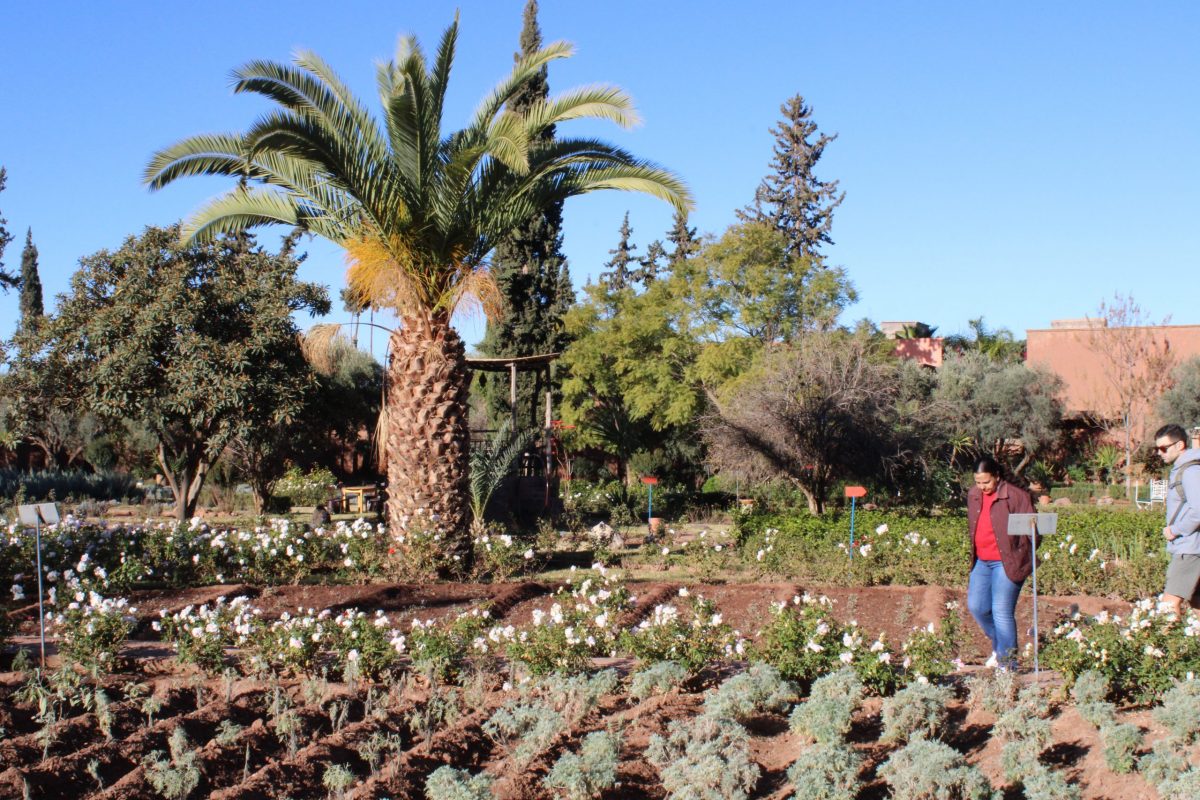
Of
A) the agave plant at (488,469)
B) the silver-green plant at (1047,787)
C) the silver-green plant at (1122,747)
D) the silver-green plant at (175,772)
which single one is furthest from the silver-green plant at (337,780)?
the agave plant at (488,469)

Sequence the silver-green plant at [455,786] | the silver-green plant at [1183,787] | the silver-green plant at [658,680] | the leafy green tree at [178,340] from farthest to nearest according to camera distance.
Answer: the leafy green tree at [178,340] → the silver-green plant at [658,680] → the silver-green plant at [455,786] → the silver-green plant at [1183,787]

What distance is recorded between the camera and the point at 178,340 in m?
15.1

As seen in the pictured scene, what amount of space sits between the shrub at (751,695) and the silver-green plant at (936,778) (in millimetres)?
979

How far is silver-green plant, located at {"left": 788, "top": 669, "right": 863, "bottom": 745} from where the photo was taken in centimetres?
506

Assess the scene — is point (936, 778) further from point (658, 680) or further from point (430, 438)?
Answer: point (430, 438)

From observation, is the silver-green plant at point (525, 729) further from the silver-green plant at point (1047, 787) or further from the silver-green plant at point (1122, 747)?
the silver-green plant at point (1122, 747)

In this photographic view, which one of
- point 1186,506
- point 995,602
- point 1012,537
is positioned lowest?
point 995,602

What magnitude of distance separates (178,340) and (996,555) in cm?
1197

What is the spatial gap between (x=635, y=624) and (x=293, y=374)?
9035 mm

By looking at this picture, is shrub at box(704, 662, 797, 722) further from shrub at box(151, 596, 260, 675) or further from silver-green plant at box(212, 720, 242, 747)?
shrub at box(151, 596, 260, 675)

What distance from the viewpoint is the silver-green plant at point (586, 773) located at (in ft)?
15.0

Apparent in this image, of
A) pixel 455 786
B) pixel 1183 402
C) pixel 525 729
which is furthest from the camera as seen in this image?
pixel 1183 402

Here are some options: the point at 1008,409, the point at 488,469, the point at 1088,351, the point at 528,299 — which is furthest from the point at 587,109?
the point at 1088,351

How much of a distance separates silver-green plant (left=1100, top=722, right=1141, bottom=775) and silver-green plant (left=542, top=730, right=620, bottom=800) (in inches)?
85.4
